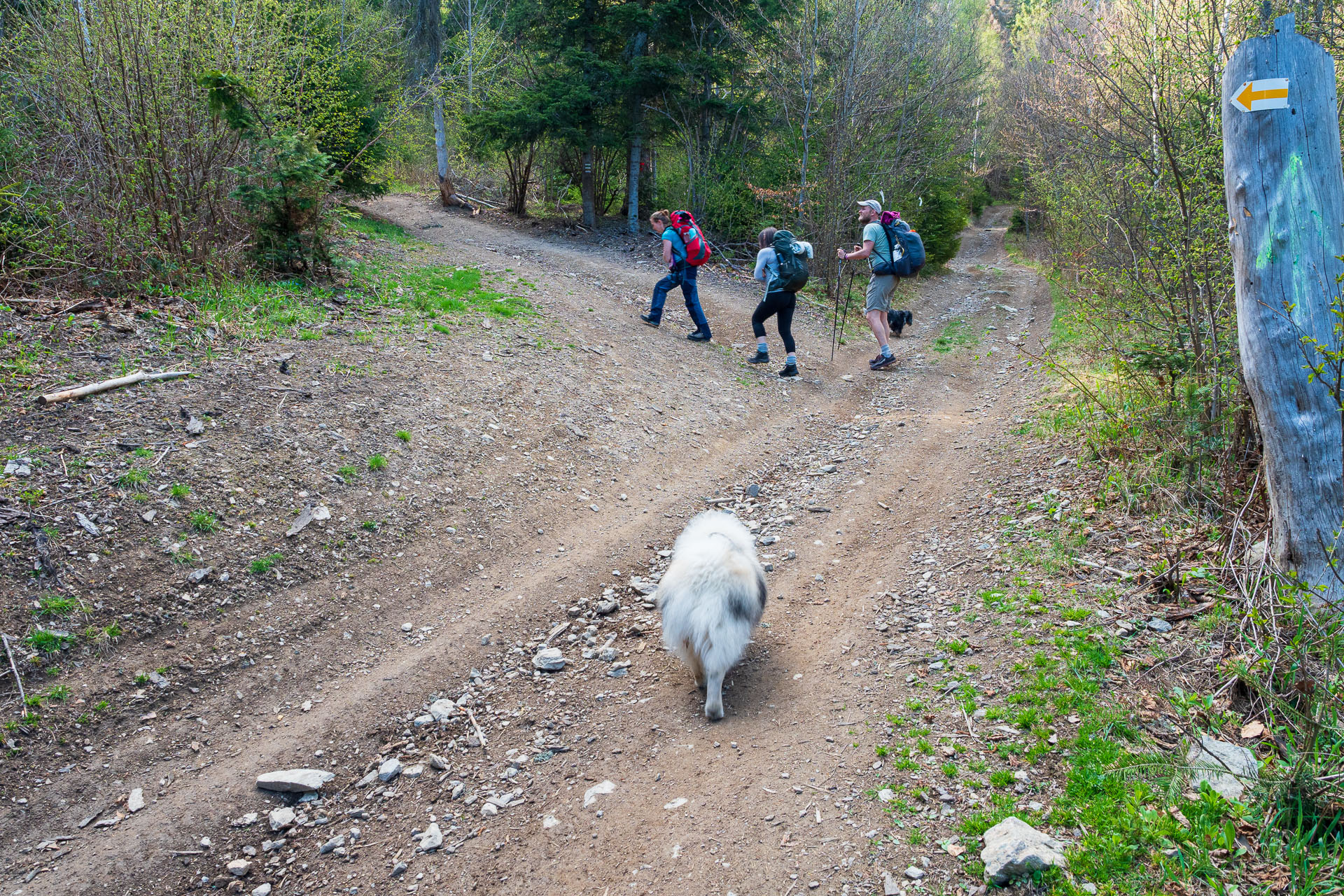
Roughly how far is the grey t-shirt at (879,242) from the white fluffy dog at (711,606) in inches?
316

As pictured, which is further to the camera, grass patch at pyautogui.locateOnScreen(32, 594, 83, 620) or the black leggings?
the black leggings

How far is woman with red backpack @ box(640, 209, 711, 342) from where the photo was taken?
11586 mm

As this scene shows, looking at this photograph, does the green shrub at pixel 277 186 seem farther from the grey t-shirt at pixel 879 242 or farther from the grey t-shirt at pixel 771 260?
the grey t-shirt at pixel 879 242

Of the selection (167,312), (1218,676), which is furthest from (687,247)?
(1218,676)

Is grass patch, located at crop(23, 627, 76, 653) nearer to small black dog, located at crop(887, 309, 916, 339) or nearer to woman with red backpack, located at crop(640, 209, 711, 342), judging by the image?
woman with red backpack, located at crop(640, 209, 711, 342)

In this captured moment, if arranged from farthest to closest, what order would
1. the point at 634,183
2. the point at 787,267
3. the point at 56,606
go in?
the point at 634,183, the point at 787,267, the point at 56,606

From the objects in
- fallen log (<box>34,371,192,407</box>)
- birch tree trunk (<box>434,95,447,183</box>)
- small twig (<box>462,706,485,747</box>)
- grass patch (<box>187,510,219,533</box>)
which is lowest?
small twig (<box>462,706,485,747</box>)

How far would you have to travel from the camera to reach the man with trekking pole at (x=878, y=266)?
1138cm

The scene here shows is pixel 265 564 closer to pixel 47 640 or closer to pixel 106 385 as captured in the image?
pixel 47 640

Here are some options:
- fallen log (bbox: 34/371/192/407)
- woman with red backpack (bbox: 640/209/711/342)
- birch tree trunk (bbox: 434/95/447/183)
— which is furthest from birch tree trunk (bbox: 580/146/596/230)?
fallen log (bbox: 34/371/192/407)

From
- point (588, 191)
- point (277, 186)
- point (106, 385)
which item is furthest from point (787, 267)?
point (588, 191)

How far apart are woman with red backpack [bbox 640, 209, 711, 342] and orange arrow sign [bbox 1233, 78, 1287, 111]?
27.0 feet

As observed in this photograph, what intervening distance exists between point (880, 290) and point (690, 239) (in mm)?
3142

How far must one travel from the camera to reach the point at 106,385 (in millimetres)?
6543
